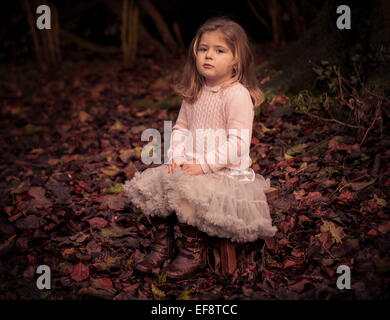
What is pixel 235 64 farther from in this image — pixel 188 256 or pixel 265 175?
pixel 188 256

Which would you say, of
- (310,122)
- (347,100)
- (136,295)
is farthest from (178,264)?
(347,100)

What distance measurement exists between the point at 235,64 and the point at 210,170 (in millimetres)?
705

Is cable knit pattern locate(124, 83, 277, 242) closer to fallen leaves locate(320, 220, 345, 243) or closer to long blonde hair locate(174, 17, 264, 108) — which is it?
long blonde hair locate(174, 17, 264, 108)

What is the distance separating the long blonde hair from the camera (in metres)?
2.42

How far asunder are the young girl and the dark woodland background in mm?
241

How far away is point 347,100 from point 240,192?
1.92m

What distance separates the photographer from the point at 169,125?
15.7 ft

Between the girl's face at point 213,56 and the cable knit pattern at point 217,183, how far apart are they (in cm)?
13

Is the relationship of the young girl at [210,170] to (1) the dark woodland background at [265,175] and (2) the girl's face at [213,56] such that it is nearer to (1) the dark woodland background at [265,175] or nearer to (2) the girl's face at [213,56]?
(2) the girl's face at [213,56]

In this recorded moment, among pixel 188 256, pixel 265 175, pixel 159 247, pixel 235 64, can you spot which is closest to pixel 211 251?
pixel 188 256

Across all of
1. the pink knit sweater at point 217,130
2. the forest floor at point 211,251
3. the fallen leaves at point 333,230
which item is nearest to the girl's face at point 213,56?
the pink knit sweater at point 217,130

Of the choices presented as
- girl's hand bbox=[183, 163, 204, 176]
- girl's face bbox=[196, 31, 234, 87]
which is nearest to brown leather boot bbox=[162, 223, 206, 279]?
girl's hand bbox=[183, 163, 204, 176]

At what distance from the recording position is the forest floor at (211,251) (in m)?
2.37
